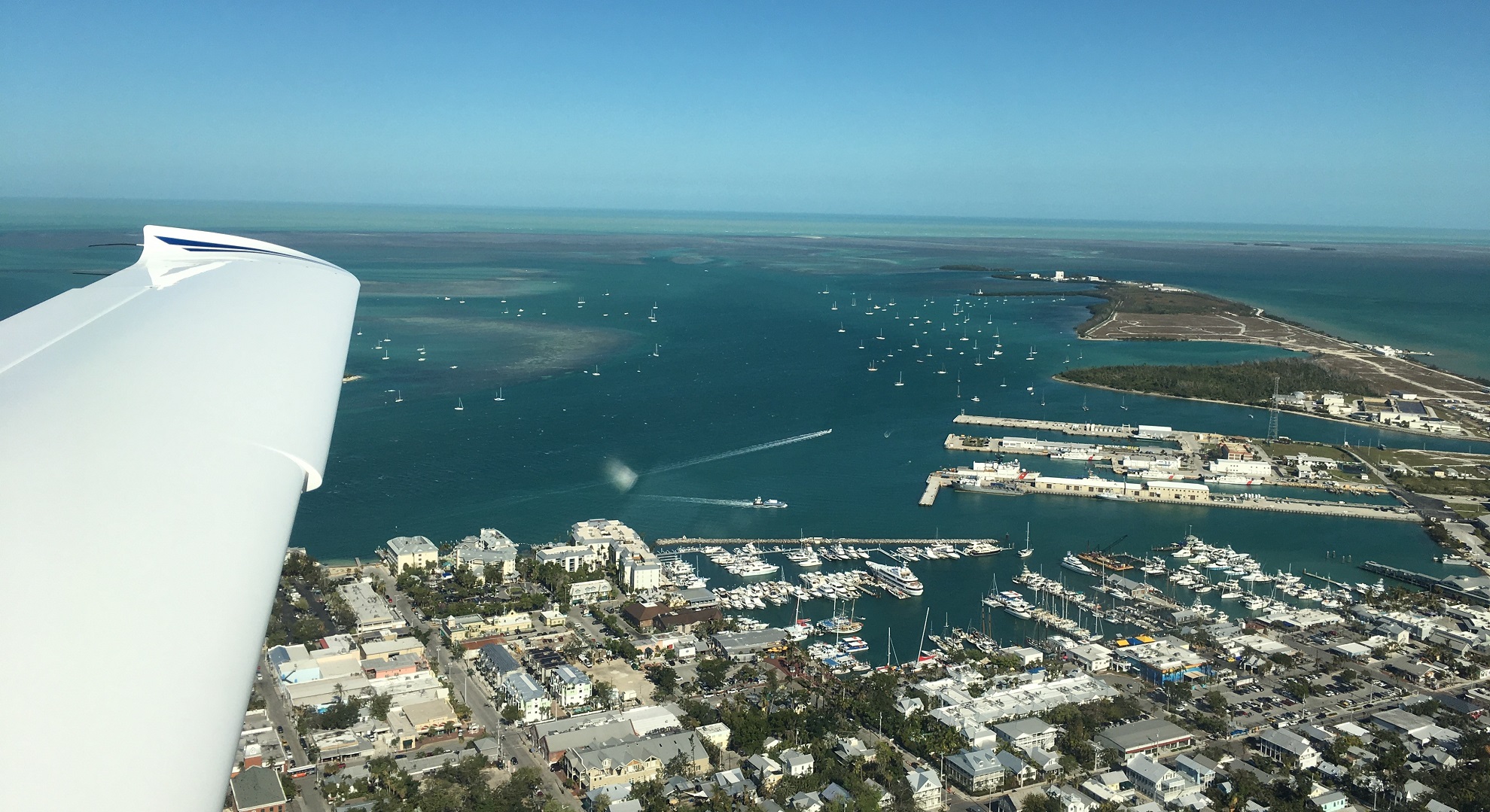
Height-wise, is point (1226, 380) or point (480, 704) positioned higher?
point (1226, 380)

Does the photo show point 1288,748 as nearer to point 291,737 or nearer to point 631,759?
point 631,759

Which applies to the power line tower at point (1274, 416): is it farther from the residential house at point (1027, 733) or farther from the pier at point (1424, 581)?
the residential house at point (1027, 733)

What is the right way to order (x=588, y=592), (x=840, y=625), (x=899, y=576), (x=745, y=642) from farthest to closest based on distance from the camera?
(x=899, y=576)
(x=588, y=592)
(x=840, y=625)
(x=745, y=642)

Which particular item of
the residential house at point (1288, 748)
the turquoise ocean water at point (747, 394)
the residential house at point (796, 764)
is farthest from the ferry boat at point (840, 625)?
the residential house at point (1288, 748)

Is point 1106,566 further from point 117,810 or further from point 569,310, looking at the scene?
point 569,310

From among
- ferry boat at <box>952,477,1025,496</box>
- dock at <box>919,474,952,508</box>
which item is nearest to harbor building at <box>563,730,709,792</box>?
dock at <box>919,474,952,508</box>

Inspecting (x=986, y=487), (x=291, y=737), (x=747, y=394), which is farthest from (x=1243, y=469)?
(x=291, y=737)
